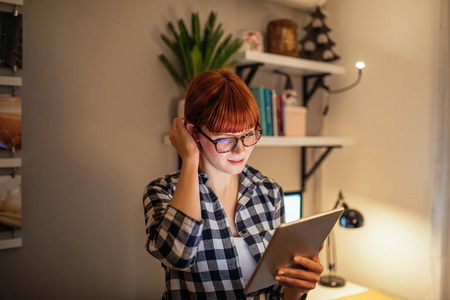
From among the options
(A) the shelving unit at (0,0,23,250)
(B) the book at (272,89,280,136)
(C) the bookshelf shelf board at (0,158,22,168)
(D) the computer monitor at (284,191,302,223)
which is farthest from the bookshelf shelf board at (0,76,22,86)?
(D) the computer monitor at (284,191,302,223)

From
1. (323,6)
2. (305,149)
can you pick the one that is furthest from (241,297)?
(323,6)

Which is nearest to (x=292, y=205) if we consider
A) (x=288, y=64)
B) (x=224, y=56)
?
(x=288, y=64)

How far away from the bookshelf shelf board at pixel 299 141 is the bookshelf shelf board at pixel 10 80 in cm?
59

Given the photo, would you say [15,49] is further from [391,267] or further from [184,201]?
[391,267]

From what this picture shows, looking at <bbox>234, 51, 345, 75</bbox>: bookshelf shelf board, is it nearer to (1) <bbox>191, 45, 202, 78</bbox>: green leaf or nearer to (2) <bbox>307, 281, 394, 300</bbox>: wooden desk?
(1) <bbox>191, 45, 202, 78</bbox>: green leaf

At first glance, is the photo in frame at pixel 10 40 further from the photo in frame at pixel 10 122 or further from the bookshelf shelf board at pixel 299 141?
the bookshelf shelf board at pixel 299 141

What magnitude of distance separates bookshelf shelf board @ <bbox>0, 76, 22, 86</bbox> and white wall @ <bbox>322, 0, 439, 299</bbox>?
5.22 ft

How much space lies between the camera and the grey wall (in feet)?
4.69

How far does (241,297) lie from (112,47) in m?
1.12

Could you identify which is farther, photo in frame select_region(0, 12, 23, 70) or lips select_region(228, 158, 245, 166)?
photo in frame select_region(0, 12, 23, 70)

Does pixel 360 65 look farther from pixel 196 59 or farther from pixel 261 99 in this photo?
pixel 196 59

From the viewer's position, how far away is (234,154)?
3.09 feet

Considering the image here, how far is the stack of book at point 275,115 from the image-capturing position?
5.79ft

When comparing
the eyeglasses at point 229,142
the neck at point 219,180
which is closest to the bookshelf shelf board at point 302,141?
the neck at point 219,180
